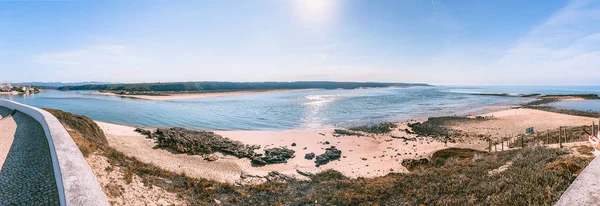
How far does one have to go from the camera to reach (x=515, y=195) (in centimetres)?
518

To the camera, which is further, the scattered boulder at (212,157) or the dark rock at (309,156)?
the dark rock at (309,156)

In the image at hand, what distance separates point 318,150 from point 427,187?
12.0 metres

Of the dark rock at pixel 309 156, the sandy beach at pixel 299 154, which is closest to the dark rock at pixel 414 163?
the sandy beach at pixel 299 154

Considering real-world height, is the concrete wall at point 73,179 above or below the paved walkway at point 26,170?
above

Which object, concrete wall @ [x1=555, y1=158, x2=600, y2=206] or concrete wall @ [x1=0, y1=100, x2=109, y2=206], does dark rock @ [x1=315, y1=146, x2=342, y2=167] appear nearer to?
concrete wall @ [x1=0, y1=100, x2=109, y2=206]

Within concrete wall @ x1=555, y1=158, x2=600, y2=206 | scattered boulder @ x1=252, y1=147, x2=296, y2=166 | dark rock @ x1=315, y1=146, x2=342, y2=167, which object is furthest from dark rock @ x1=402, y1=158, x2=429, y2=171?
concrete wall @ x1=555, y1=158, x2=600, y2=206

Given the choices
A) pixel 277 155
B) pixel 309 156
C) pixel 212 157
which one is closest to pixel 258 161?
pixel 277 155

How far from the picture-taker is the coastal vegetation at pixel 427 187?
5441mm

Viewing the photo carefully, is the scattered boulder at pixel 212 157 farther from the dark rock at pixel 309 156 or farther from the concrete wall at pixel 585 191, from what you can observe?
the concrete wall at pixel 585 191

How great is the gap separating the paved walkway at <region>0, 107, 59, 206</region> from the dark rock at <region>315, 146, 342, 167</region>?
39.8 feet

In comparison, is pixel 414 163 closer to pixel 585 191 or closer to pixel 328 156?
pixel 328 156

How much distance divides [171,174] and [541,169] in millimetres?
10781

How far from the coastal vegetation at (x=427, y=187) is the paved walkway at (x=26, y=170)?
1.11m

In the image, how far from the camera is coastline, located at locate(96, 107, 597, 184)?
45.1 feet
